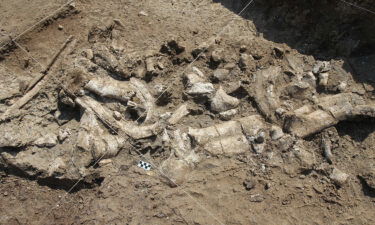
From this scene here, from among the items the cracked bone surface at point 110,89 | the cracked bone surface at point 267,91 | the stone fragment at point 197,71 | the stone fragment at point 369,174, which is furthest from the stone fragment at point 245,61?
the stone fragment at point 369,174

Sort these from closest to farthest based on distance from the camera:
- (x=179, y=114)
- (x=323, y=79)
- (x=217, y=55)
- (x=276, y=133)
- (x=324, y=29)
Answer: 1. (x=276, y=133)
2. (x=179, y=114)
3. (x=323, y=79)
4. (x=217, y=55)
5. (x=324, y=29)

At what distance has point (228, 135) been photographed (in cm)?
501

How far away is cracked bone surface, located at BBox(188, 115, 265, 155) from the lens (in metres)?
4.91

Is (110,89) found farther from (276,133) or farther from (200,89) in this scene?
(276,133)

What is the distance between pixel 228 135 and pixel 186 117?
62 cm

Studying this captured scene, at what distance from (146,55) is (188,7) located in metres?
1.24

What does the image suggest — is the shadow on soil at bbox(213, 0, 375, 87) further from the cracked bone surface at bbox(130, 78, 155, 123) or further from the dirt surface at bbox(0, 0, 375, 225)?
the cracked bone surface at bbox(130, 78, 155, 123)

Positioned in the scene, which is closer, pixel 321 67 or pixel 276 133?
pixel 276 133

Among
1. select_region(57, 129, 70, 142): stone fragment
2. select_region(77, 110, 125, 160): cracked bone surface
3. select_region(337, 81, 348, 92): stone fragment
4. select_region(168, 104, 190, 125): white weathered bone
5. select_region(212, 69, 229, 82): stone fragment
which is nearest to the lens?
select_region(77, 110, 125, 160): cracked bone surface

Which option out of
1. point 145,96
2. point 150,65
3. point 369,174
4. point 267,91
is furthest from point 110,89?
point 369,174

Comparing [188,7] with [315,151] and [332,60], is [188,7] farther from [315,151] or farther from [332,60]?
[315,151]

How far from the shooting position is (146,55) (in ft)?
17.7

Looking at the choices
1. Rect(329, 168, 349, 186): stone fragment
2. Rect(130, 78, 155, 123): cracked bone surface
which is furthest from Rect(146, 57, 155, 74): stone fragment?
Rect(329, 168, 349, 186): stone fragment

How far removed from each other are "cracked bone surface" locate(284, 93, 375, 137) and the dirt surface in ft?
0.05
